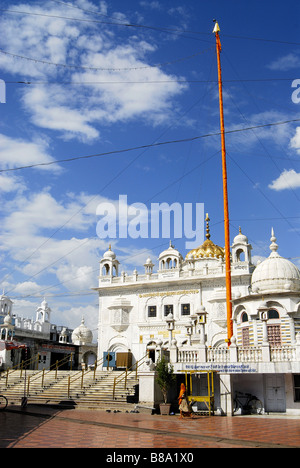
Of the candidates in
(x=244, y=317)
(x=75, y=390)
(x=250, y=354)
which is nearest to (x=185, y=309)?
(x=244, y=317)

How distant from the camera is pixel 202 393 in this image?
66.5 ft

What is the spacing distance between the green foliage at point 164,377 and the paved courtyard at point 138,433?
2.55 meters

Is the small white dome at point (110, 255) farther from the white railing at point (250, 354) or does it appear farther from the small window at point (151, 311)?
the white railing at point (250, 354)

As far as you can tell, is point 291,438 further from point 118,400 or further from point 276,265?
point 276,265

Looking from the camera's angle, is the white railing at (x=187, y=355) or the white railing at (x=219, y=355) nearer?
the white railing at (x=219, y=355)

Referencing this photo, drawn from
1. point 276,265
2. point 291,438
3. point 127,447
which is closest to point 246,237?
point 276,265

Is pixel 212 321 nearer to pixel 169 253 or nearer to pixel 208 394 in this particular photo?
pixel 169 253

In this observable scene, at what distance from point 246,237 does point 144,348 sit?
12.9 m

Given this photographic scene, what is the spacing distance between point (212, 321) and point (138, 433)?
22818 mm

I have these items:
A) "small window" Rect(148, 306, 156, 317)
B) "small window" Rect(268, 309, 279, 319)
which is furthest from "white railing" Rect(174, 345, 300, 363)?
"small window" Rect(148, 306, 156, 317)

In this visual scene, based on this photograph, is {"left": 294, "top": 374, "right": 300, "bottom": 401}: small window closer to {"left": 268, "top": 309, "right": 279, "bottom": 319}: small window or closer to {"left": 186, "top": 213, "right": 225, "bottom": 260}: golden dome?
{"left": 268, "top": 309, "right": 279, "bottom": 319}: small window

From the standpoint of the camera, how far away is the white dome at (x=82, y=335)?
47.3m

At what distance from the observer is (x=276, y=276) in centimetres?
2530

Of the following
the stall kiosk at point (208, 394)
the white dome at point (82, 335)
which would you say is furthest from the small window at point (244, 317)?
the white dome at point (82, 335)
